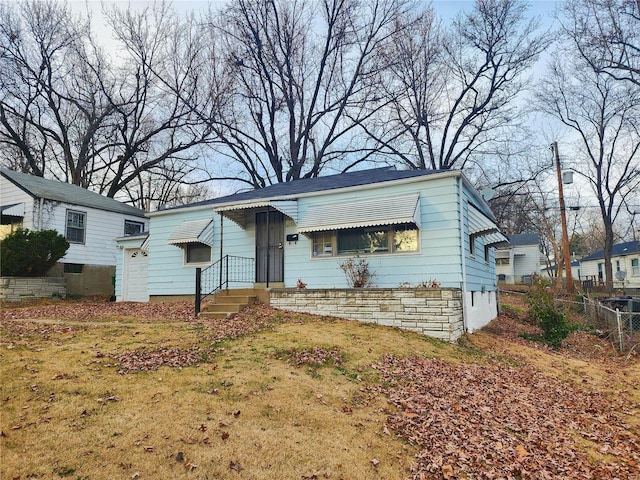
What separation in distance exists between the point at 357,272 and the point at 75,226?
14914 mm

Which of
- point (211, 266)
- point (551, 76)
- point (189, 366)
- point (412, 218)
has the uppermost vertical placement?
point (551, 76)

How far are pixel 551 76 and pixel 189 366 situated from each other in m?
27.2

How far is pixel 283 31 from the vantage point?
75.9 ft

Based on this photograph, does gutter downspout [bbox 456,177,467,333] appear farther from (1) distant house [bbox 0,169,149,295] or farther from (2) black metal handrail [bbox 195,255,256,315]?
(1) distant house [bbox 0,169,149,295]

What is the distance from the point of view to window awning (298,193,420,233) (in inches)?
384

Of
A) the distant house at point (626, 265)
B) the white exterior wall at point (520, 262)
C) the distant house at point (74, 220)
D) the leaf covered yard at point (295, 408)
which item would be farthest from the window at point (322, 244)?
the white exterior wall at point (520, 262)

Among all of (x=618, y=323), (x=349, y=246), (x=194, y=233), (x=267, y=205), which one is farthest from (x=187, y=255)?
(x=618, y=323)

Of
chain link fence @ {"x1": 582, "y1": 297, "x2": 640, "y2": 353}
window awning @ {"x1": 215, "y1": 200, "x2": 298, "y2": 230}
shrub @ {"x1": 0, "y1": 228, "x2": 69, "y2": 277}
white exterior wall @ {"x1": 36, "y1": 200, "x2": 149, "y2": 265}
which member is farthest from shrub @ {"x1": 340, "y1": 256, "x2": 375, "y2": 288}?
white exterior wall @ {"x1": 36, "y1": 200, "x2": 149, "y2": 265}

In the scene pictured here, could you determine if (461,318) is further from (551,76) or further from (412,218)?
(551,76)

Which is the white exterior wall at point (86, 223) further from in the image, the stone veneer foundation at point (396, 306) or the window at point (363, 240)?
the window at point (363, 240)

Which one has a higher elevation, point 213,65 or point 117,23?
point 117,23

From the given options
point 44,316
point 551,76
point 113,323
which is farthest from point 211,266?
point 551,76

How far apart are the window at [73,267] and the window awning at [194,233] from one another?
27.3 feet

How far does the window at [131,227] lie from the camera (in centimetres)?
2123
